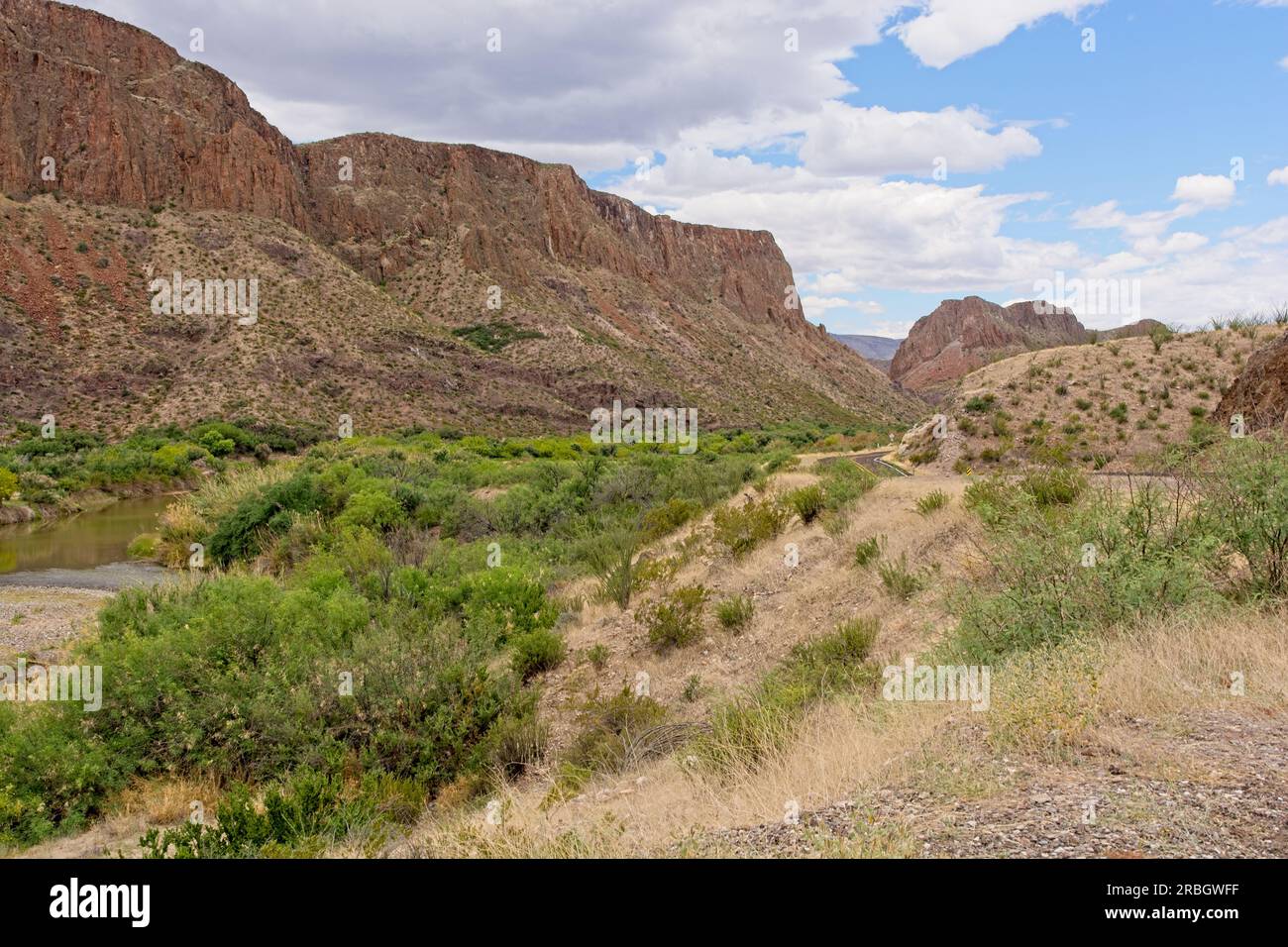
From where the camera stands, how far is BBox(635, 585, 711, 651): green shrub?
10484mm

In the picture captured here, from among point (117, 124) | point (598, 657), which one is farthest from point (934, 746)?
point (117, 124)

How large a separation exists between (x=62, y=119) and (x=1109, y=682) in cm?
8618

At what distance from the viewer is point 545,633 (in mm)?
11008

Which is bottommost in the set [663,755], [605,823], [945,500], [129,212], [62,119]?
[663,755]

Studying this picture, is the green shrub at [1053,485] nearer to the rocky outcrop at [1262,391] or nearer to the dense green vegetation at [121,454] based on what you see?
the rocky outcrop at [1262,391]

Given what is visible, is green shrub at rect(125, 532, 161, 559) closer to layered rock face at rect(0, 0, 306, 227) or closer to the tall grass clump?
the tall grass clump

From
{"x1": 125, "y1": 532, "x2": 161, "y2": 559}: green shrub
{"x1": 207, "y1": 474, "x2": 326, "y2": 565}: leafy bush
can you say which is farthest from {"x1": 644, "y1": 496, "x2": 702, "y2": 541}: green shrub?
{"x1": 125, "y1": 532, "x2": 161, "y2": 559}: green shrub

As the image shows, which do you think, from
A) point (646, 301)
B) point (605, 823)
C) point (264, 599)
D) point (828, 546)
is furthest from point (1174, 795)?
point (646, 301)

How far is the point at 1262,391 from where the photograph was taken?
1380 centimetres

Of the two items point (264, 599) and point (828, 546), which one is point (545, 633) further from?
point (828, 546)

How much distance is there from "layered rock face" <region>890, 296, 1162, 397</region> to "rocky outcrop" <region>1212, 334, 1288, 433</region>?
14671 centimetres

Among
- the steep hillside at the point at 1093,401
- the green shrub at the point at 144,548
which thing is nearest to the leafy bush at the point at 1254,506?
the steep hillside at the point at 1093,401

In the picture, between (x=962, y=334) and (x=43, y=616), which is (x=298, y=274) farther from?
(x=962, y=334)

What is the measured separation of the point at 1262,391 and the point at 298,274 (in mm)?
69373
